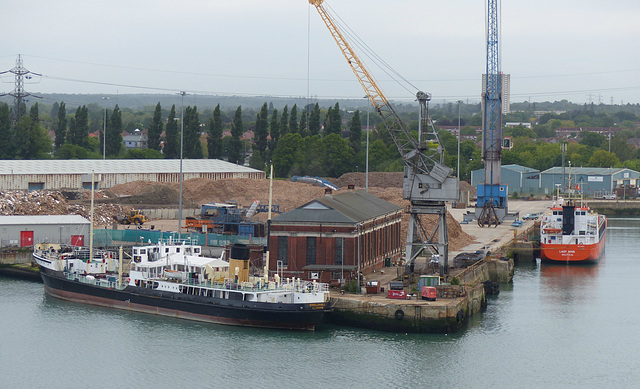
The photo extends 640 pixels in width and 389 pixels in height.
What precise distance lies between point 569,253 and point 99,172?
2065 inches

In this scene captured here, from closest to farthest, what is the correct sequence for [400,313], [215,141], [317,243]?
[400,313], [317,243], [215,141]

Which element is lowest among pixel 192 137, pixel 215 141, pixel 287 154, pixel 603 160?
pixel 287 154

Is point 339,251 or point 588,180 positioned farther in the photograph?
point 588,180

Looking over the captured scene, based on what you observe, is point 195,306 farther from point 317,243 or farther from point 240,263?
point 317,243

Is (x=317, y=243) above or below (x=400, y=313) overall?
above

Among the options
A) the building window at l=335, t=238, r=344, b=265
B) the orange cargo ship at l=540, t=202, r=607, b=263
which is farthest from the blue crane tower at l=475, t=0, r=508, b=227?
the building window at l=335, t=238, r=344, b=265

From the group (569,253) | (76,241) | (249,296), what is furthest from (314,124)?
(249,296)

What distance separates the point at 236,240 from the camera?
63000mm

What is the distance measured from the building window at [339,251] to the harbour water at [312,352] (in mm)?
5465

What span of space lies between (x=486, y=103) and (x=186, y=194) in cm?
3219

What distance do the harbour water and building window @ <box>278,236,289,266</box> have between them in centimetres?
612

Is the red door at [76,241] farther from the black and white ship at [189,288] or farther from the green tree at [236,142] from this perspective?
the green tree at [236,142]

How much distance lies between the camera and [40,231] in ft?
216

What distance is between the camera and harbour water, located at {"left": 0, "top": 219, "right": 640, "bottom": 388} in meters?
38.0
